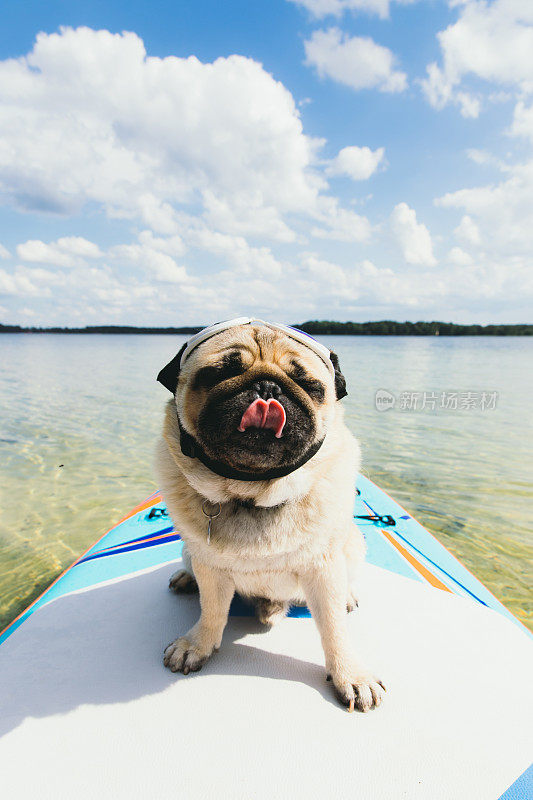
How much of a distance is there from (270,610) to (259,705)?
0.52m

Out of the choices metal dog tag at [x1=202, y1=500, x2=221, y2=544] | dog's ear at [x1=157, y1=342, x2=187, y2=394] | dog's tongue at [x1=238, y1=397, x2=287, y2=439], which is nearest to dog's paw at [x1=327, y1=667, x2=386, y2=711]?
metal dog tag at [x1=202, y1=500, x2=221, y2=544]

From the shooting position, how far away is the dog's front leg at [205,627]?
6.26ft

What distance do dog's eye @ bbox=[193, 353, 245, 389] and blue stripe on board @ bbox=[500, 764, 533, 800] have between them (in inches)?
67.1

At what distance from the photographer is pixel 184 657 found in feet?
6.32

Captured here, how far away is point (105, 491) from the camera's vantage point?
6.12 m

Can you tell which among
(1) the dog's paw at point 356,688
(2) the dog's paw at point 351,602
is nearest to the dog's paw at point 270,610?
(2) the dog's paw at point 351,602

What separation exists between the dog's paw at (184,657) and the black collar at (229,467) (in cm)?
96

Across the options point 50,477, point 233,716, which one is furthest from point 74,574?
Result: point 50,477

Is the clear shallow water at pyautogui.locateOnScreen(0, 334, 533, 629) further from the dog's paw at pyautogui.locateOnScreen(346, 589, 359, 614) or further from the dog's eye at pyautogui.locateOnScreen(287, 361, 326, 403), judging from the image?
the dog's eye at pyautogui.locateOnScreen(287, 361, 326, 403)

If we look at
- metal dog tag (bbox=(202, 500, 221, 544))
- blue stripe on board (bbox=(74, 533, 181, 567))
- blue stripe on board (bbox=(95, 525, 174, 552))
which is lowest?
blue stripe on board (bbox=(95, 525, 174, 552))

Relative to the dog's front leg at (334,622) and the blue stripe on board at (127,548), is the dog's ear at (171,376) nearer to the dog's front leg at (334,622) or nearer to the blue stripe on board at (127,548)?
the dog's front leg at (334,622)

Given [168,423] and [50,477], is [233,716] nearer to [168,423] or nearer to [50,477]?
[168,423]

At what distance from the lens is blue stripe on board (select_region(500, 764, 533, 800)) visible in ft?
4.43
